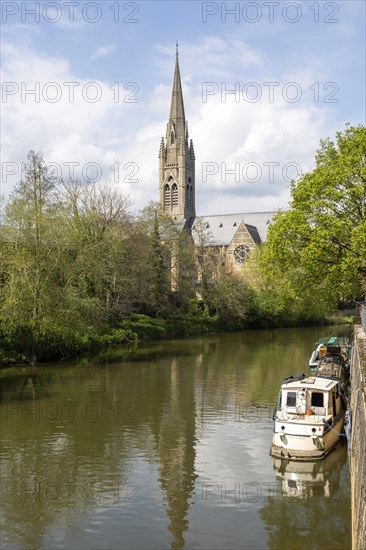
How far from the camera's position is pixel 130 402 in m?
25.7

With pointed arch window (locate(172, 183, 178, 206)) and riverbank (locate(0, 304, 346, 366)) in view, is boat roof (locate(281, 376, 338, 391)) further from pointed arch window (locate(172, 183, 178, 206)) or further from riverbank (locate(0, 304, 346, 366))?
pointed arch window (locate(172, 183, 178, 206))

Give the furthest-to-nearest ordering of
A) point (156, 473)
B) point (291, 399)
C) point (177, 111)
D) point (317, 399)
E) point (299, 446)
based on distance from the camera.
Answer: point (177, 111)
point (317, 399)
point (291, 399)
point (299, 446)
point (156, 473)

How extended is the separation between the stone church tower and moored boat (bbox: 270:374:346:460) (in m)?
98.1

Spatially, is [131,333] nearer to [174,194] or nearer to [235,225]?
[235,225]

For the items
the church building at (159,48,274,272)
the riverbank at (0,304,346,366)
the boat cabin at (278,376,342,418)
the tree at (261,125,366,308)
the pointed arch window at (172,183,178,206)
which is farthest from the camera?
the pointed arch window at (172,183,178,206)

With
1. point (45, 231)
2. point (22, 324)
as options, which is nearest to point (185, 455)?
point (22, 324)

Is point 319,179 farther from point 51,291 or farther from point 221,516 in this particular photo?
point 221,516

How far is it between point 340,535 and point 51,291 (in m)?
26.3

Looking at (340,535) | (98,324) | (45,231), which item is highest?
(45,231)

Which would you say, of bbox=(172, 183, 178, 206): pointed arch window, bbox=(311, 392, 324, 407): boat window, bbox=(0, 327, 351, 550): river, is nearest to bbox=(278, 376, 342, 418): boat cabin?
bbox=(311, 392, 324, 407): boat window

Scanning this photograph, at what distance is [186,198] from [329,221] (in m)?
88.9

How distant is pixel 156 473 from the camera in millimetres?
16688

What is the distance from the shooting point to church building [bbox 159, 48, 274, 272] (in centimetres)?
10662

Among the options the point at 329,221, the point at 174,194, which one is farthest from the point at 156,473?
the point at 174,194
